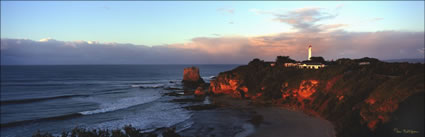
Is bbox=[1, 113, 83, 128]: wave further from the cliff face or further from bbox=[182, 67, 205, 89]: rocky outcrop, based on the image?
bbox=[182, 67, 205, 89]: rocky outcrop

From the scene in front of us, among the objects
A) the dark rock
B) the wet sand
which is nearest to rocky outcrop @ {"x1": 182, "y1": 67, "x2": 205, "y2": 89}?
the wet sand

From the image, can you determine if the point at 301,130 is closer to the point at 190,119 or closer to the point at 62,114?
the point at 190,119

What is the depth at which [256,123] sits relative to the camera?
28.5m

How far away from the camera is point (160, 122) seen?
31344 mm

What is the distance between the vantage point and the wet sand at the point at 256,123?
23.9 meters

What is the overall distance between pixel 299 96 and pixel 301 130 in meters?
14.6

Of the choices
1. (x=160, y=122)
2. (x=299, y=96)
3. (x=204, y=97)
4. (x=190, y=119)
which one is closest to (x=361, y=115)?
(x=299, y=96)

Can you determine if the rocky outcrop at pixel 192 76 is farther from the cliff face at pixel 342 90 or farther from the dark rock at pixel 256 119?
the dark rock at pixel 256 119

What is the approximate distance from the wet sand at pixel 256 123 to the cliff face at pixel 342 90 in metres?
2.34

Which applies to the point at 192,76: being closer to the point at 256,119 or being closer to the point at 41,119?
the point at 41,119

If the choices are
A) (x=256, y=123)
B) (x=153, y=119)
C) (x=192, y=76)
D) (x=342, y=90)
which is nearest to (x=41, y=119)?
(x=153, y=119)

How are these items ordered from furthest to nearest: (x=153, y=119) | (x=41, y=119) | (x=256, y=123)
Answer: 1. (x=41, y=119)
2. (x=153, y=119)
3. (x=256, y=123)

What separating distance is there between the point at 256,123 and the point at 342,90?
12.0m

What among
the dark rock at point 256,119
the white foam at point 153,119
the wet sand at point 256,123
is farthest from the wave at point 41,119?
the dark rock at point 256,119
